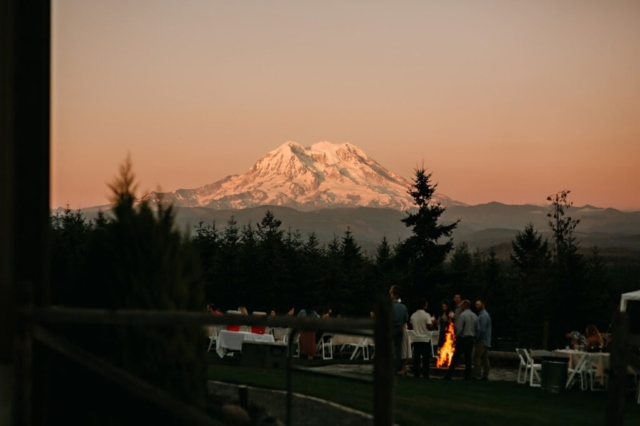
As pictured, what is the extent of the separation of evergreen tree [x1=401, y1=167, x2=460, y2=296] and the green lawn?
38.9 metres

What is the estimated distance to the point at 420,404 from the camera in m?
13.1

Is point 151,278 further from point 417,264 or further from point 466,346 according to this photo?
point 417,264

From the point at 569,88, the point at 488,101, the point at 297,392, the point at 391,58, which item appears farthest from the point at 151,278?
the point at 391,58

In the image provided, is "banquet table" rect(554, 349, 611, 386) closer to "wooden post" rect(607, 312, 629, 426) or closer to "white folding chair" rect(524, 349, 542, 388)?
"white folding chair" rect(524, 349, 542, 388)

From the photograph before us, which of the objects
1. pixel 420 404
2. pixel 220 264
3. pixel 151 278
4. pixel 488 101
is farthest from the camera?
pixel 488 101

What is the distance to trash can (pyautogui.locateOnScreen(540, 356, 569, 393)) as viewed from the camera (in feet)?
55.8

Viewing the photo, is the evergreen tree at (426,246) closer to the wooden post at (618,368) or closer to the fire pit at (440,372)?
the fire pit at (440,372)

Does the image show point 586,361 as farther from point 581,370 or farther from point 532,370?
point 532,370

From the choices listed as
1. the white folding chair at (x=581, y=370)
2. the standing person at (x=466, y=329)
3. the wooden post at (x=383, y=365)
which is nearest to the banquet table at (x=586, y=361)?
the white folding chair at (x=581, y=370)

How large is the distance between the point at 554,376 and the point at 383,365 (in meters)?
12.1

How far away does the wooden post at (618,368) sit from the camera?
5918mm

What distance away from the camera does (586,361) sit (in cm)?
1795

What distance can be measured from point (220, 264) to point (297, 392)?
120 ft

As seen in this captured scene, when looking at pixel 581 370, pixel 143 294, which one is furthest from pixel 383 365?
pixel 581 370
